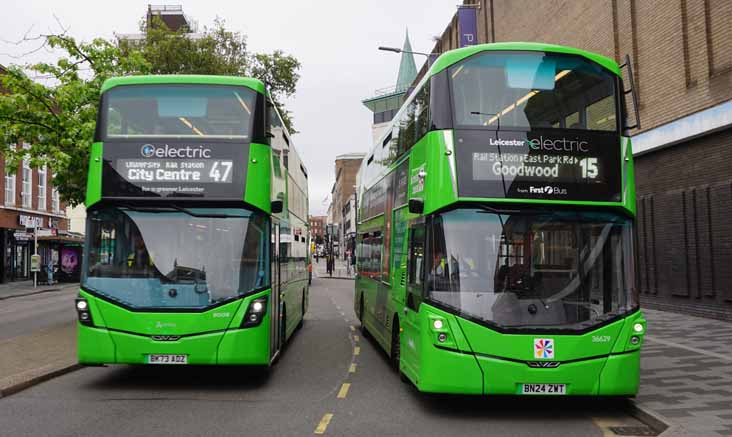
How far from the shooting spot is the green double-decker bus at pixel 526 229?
23.5 ft

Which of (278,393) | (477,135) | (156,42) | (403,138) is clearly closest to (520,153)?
(477,135)

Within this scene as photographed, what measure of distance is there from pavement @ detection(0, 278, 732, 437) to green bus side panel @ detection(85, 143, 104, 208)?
8.10 feet

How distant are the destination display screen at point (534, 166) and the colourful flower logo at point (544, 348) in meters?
1.56

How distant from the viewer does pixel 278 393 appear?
8.67 metres

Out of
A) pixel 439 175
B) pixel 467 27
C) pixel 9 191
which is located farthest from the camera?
pixel 9 191

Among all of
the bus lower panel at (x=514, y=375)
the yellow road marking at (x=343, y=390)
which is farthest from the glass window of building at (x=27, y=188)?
the bus lower panel at (x=514, y=375)

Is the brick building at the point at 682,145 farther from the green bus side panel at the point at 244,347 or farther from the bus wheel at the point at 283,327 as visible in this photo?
the green bus side panel at the point at 244,347

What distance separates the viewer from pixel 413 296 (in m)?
8.30

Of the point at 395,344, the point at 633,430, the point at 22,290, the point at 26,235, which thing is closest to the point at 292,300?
the point at 395,344

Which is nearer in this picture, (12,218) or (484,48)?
(484,48)

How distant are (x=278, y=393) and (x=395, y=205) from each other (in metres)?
3.32

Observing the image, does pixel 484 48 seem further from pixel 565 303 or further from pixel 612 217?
pixel 565 303

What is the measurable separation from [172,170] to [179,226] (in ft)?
2.40

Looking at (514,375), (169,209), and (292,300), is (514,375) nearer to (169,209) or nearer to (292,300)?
(169,209)
